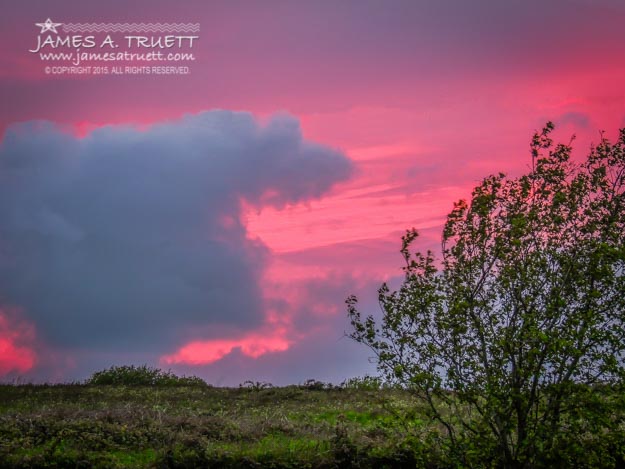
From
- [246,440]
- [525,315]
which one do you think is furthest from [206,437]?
[525,315]

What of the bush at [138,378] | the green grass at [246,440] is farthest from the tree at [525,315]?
the bush at [138,378]

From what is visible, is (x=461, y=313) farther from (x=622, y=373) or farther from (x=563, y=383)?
(x=622, y=373)

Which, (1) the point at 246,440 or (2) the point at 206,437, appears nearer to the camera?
(2) the point at 206,437

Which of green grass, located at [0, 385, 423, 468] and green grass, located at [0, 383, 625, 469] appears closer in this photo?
green grass, located at [0, 383, 625, 469]

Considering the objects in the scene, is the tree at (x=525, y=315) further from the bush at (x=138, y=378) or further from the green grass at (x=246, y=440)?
the bush at (x=138, y=378)

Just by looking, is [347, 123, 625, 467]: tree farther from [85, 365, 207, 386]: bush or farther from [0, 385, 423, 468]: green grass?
[85, 365, 207, 386]: bush

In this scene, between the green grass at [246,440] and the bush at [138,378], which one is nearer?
the green grass at [246,440]

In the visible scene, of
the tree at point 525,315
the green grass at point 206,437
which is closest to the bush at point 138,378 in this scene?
the green grass at point 206,437

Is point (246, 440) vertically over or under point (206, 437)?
under

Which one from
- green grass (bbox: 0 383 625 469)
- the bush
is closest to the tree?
green grass (bbox: 0 383 625 469)

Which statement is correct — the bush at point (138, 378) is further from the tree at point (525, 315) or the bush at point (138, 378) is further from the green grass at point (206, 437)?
the tree at point (525, 315)

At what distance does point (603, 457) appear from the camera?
16297 mm

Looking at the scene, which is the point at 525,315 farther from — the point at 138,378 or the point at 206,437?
the point at 138,378

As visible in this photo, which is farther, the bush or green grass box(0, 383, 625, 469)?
the bush
